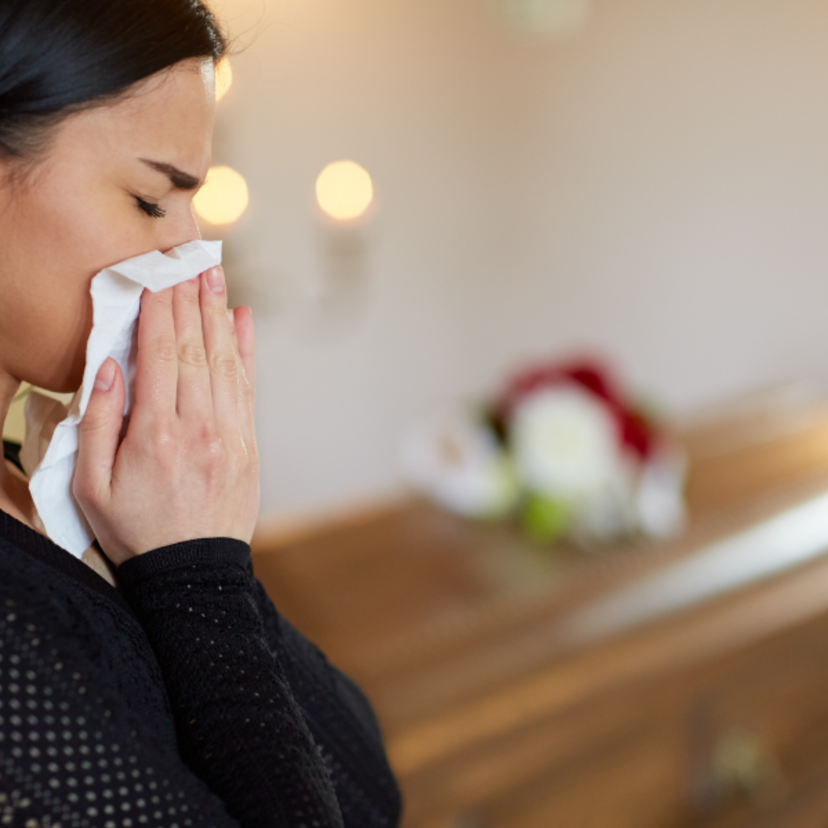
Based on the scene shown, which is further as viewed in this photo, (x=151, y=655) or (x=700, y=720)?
(x=700, y=720)

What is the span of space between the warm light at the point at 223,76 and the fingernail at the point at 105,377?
0.15 metres

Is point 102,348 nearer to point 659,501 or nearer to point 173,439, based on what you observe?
point 173,439

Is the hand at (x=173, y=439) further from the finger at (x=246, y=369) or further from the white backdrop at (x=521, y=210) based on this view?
the white backdrop at (x=521, y=210)

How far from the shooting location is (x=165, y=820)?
33 centimetres

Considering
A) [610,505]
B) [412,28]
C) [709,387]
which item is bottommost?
[709,387]

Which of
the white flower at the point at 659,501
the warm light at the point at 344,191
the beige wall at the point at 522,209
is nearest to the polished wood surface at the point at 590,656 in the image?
the white flower at the point at 659,501

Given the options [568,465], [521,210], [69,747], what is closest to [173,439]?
[69,747]

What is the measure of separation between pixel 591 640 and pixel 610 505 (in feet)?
1.00

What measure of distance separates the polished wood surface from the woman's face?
81cm

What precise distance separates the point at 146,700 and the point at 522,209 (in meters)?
2.37

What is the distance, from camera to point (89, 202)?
0.36 metres

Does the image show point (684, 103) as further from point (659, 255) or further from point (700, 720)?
point (700, 720)

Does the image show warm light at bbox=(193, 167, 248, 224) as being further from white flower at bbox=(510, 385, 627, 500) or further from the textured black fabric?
white flower at bbox=(510, 385, 627, 500)

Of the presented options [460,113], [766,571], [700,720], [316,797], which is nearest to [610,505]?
[766,571]
